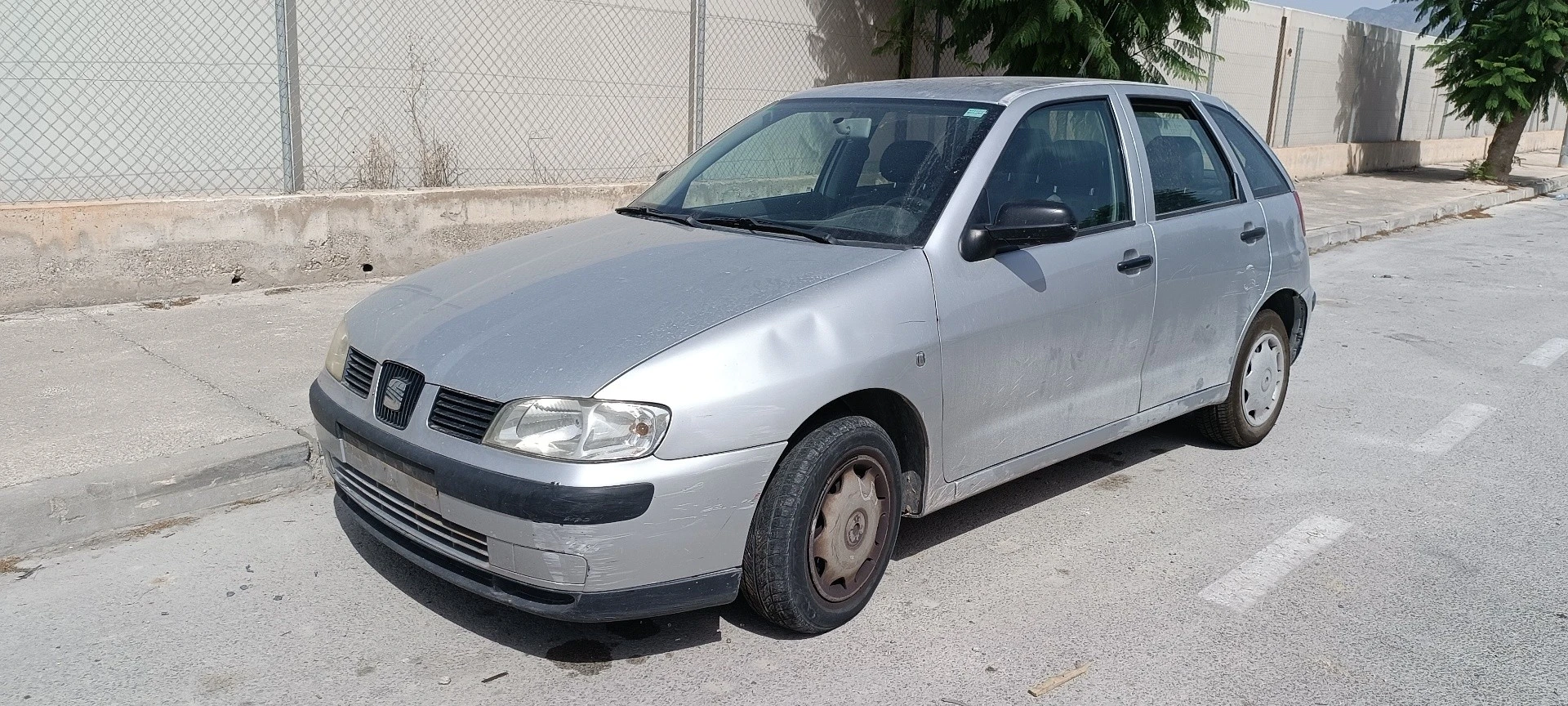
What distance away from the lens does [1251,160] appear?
18.6ft

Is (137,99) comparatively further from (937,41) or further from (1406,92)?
(1406,92)

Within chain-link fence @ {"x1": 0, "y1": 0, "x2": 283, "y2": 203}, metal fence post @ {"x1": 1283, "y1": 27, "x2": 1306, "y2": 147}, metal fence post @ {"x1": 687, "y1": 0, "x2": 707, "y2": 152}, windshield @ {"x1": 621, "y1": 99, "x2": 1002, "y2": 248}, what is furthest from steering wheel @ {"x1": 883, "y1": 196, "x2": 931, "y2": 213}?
metal fence post @ {"x1": 1283, "y1": 27, "x2": 1306, "y2": 147}

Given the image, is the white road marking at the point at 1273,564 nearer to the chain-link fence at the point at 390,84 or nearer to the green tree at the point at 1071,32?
the chain-link fence at the point at 390,84

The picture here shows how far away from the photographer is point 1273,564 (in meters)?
4.43

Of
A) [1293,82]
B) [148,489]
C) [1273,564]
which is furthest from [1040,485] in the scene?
[1293,82]

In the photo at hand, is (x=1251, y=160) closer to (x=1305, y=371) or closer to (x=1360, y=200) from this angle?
(x=1305, y=371)

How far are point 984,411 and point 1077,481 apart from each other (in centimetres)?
141

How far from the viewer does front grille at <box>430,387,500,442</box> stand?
3.31 metres

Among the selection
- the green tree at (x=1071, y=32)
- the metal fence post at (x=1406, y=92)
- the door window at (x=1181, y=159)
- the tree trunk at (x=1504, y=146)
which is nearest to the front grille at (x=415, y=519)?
the door window at (x=1181, y=159)

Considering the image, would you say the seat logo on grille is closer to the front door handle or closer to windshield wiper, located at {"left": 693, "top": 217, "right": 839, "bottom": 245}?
windshield wiper, located at {"left": 693, "top": 217, "right": 839, "bottom": 245}

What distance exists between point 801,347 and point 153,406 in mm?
3421

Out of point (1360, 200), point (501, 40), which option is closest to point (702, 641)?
point (501, 40)

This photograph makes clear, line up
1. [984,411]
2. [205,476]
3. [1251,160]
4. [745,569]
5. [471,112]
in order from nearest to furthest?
[745,569] < [984,411] < [205,476] < [1251,160] < [471,112]

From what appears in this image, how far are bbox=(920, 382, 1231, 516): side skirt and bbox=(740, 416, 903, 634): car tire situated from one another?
282mm
